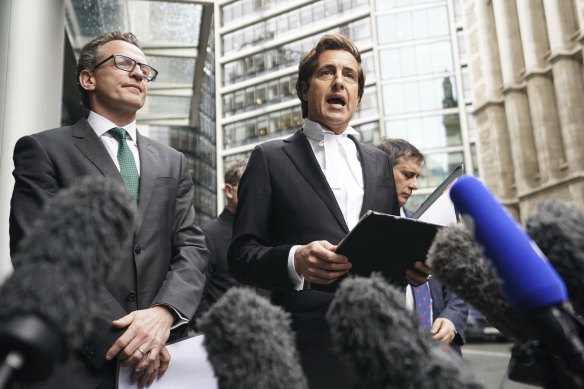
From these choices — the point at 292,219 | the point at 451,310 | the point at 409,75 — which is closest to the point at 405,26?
the point at 409,75

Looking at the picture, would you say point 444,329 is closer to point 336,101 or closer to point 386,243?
point 336,101

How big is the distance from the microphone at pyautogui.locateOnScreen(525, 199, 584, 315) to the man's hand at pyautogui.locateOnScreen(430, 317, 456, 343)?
2.55 metres

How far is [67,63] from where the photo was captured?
21.8 ft

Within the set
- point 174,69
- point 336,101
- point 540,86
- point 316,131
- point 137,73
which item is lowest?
point 316,131

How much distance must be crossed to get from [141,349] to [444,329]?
2.20 m

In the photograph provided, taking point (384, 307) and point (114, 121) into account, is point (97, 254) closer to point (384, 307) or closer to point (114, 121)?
point (384, 307)

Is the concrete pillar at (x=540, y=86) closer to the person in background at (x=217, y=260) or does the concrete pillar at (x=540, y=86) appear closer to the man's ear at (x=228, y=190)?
the man's ear at (x=228, y=190)

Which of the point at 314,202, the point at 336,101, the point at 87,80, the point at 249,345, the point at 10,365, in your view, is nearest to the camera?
the point at 10,365

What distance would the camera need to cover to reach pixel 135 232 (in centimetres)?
183

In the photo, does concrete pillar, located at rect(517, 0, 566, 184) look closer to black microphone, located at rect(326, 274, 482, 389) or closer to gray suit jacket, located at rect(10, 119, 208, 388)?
gray suit jacket, located at rect(10, 119, 208, 388)

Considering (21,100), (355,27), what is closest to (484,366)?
(21,100)

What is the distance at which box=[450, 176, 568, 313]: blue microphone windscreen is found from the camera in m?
0.58

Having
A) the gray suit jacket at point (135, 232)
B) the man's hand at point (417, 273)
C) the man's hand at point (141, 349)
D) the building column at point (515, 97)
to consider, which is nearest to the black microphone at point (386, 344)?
the man's hand at point (417, 273)

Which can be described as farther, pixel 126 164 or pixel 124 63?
pixel 124 63
